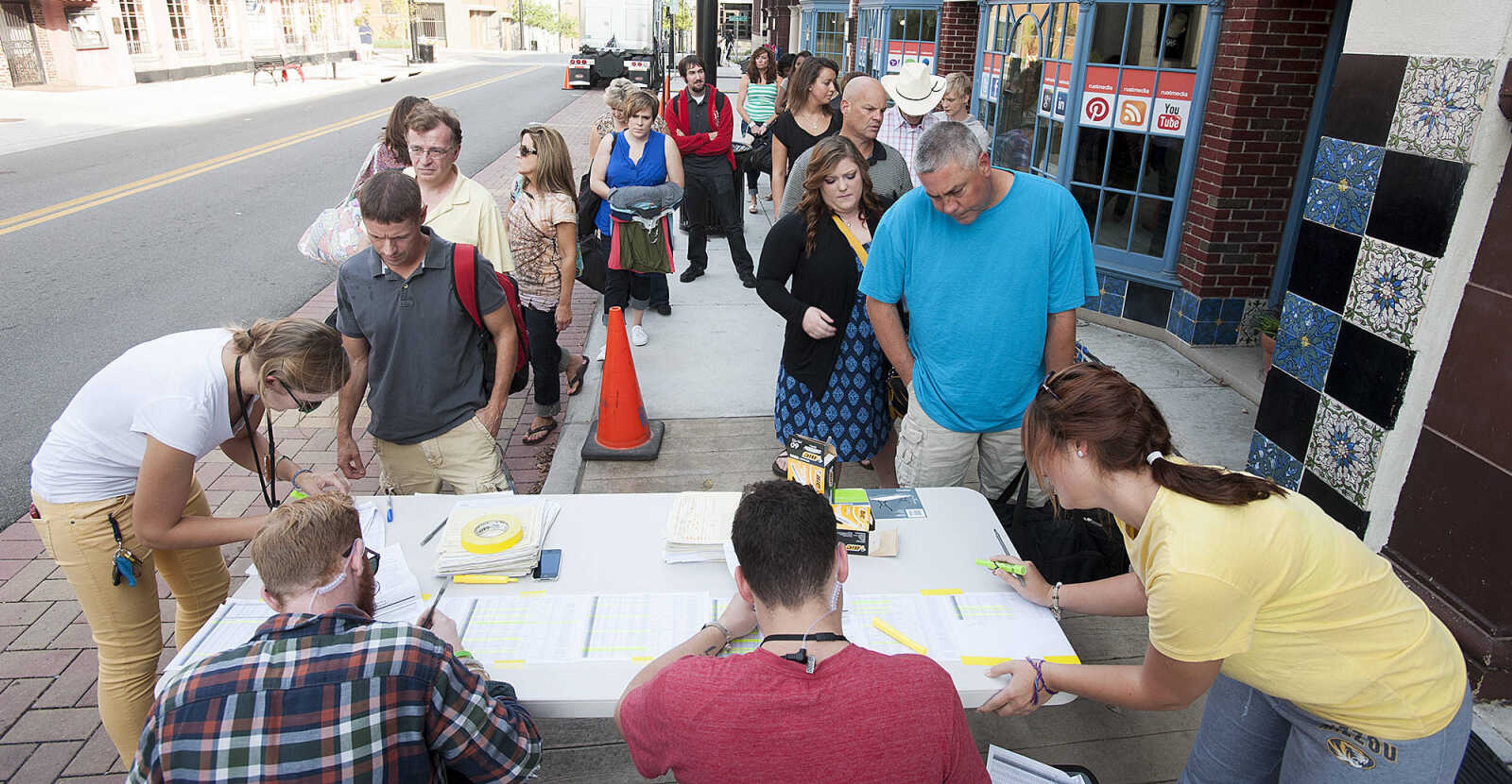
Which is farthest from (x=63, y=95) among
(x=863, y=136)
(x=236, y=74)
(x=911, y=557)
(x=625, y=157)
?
(x=911, y=557)

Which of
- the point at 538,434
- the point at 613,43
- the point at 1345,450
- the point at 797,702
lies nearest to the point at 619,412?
the point at 538,434

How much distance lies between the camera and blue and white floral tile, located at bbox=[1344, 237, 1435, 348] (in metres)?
3.21

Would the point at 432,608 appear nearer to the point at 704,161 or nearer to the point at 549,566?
the point at 549,566

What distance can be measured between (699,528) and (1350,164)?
9.13 ft

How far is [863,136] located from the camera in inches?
196

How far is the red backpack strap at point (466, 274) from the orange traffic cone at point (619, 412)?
1589mm

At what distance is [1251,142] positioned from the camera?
5.89 m

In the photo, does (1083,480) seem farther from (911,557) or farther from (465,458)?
(465,458)

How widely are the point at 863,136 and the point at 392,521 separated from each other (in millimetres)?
Answer: 3172

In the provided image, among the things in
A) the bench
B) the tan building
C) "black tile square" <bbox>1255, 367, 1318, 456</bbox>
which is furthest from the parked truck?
"black tile square" <bbox>1255, 367, 1318, 456</bbox>

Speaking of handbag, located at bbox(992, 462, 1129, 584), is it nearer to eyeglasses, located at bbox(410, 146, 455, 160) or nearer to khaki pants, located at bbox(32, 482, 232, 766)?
khaki pants, located at bbox(32, 482, 232, 766)

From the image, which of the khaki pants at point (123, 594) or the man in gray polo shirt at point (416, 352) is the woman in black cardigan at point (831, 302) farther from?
the khaki pants at point (123, 594)

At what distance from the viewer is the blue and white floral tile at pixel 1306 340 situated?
11.9ft

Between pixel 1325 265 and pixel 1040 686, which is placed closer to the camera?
pixel 1040 686
